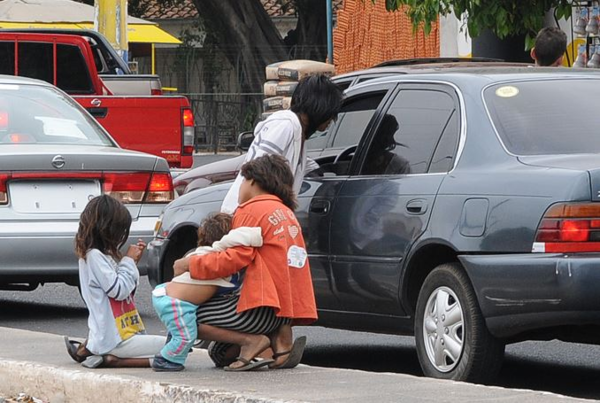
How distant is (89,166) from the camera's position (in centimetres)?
980

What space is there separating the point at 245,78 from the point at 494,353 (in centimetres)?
3138

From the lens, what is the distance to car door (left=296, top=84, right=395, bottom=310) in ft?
25.0

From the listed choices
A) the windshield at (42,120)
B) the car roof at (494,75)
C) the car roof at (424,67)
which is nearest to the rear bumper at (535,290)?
the car roof at (494,75)

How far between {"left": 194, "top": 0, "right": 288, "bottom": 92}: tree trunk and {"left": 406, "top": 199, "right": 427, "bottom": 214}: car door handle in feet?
96.8

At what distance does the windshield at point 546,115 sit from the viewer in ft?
22.4

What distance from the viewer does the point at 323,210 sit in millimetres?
7645

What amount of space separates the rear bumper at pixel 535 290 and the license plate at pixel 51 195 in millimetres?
3943

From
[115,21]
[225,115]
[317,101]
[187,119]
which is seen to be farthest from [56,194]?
[225,115]

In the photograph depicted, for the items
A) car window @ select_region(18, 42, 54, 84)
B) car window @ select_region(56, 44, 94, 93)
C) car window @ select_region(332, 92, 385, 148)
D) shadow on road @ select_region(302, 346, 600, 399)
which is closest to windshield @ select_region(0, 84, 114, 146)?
shadow on road @ select_region(302, 346, 600, 399)

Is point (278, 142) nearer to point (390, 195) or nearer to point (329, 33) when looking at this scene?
point (390, 195)

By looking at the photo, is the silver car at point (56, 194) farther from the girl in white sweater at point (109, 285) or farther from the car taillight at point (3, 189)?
the girl in white sweater at point (109, 285)

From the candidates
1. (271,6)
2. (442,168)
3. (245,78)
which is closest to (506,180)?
(442,168)

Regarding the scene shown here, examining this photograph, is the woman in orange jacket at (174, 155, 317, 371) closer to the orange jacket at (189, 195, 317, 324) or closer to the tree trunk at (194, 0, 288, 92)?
the orange jacket at (189, 195, 317, 324)

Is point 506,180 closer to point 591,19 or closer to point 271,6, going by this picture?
point 591,19
